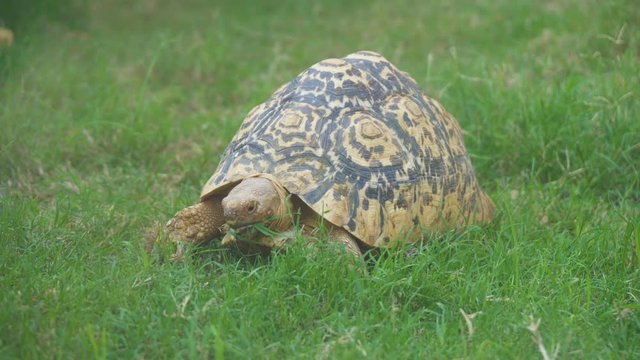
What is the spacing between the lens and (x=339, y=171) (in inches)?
162

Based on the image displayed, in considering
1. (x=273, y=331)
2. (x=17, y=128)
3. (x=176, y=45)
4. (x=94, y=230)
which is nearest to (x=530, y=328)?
(x=273, y=331)

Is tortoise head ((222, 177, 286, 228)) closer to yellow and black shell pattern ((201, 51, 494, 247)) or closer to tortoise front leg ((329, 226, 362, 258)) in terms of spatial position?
yellow and black shell pattern ((201, 51, 494, 247))

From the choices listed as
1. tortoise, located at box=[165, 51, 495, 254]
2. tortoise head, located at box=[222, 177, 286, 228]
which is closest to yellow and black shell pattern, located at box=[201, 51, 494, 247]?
tortoise, located at box=[165, 51, 495, 254]

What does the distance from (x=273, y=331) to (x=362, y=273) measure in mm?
537

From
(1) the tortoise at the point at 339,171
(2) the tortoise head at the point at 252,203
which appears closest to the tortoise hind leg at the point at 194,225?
(1) the tortoise at the point at 339,171

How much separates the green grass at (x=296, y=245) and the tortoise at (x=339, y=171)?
179 millimetres

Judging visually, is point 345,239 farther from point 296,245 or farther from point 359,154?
point 359,154

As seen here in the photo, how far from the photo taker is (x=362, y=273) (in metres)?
3.89

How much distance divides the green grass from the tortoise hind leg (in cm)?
13

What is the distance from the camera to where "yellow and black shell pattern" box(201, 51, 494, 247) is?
409 cm

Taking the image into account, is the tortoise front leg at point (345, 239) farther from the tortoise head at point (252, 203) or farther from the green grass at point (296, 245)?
the tortoise head at point (252, 203)

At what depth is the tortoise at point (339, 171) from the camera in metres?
4.02

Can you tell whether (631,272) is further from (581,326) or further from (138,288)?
(138,288)

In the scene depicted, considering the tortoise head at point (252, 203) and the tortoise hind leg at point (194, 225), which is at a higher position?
the tortoise head at point (252, 203)
